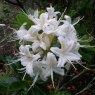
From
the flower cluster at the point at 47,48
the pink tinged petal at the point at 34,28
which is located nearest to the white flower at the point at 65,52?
the flower cluster at the point at 47,48

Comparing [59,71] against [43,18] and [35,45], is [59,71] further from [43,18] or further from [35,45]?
[43,18]

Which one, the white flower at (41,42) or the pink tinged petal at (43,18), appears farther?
the pink tinged petal at (43,18)

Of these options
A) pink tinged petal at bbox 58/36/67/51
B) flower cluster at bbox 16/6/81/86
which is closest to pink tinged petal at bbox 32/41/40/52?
flower cluster at bbox 16/6/81/86

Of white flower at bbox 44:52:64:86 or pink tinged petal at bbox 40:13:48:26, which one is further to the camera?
pink tinged petal at bbox 40:13:48:26

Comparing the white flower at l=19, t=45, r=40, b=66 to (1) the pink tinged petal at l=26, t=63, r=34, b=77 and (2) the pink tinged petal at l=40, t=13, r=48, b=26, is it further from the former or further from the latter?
(2) the pink tinged petal at l=40, t=13, r=48, b=26

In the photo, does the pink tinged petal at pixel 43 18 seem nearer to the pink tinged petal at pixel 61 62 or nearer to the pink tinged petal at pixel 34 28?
the pink tinged petal at pixel 34 28

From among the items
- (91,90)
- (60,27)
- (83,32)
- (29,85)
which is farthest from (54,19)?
(91,90)

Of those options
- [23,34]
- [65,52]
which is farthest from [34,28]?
[65,52]

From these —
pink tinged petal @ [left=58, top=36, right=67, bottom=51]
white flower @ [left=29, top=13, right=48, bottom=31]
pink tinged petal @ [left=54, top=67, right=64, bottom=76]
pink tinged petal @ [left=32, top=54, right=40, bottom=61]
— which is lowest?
pink tinged petal @ [left=54, top=67, right=64, bottom=76]
